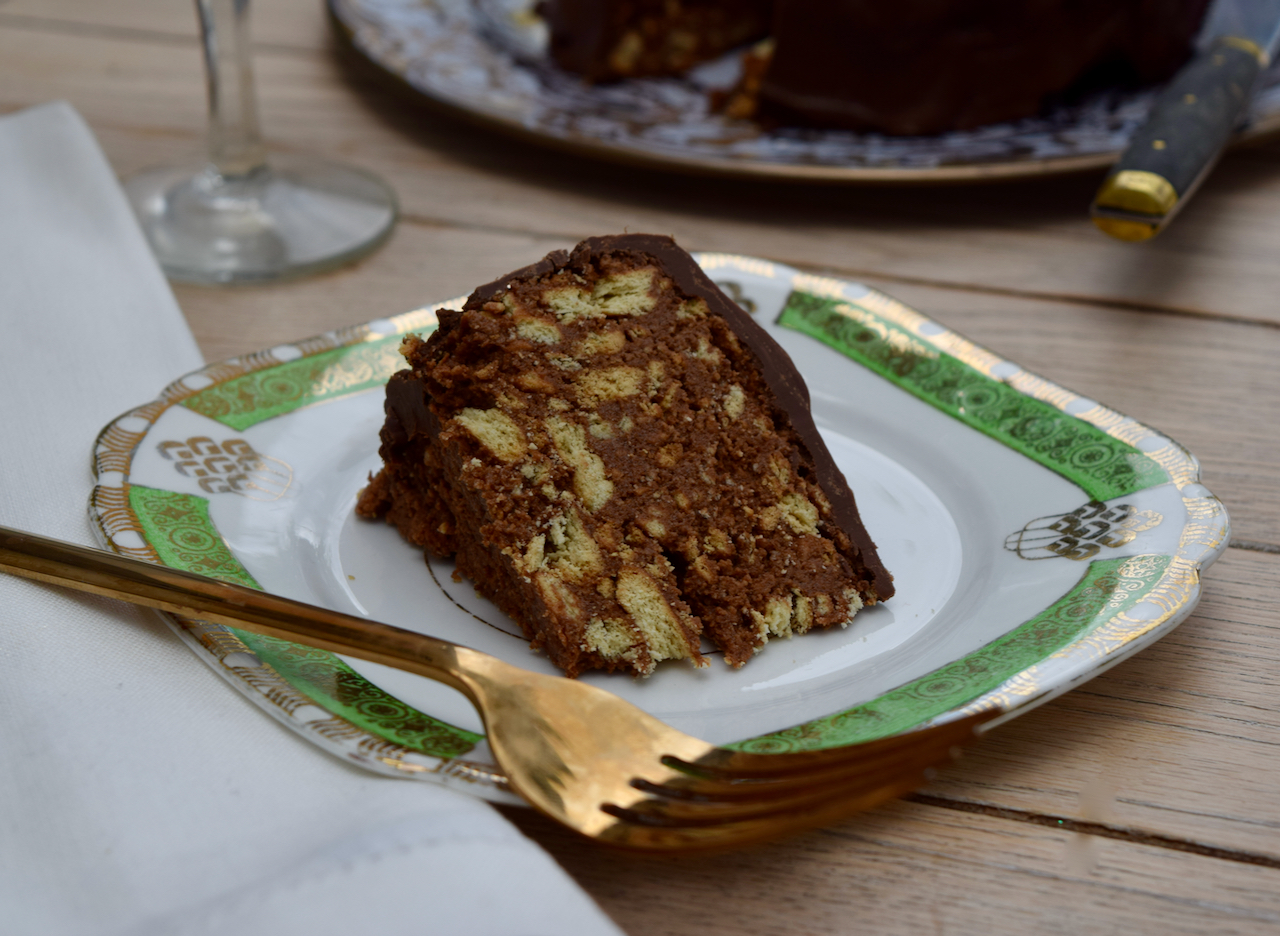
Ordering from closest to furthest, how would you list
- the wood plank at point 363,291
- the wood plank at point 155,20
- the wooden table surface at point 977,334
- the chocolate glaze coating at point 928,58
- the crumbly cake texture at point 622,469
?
the wooden table surface at point 977,334, the crumbly cake texture at point 622,469, the wood plank at point 363,291, the chocolate glaze coating at point 928,58, the wood plank at point 155,20

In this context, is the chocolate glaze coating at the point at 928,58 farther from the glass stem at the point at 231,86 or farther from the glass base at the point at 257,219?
the glass stem at the point at 231,86

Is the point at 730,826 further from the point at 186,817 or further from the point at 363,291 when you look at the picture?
the point at 363,291

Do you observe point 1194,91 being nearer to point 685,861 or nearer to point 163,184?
point 685,861

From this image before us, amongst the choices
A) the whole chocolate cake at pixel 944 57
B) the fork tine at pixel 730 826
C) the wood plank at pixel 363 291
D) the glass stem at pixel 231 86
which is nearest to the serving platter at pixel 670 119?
the whole chocolate cake at pixel 944 57

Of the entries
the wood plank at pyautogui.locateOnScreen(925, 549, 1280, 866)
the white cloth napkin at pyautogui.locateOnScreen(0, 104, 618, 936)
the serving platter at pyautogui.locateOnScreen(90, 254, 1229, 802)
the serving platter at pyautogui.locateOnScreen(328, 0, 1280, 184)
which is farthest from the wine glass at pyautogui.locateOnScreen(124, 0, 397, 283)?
the wood plank at pyautogui.locateOnScreen(925, 549, 1280, 866)

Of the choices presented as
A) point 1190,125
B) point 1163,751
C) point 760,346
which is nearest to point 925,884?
point 1163,751
